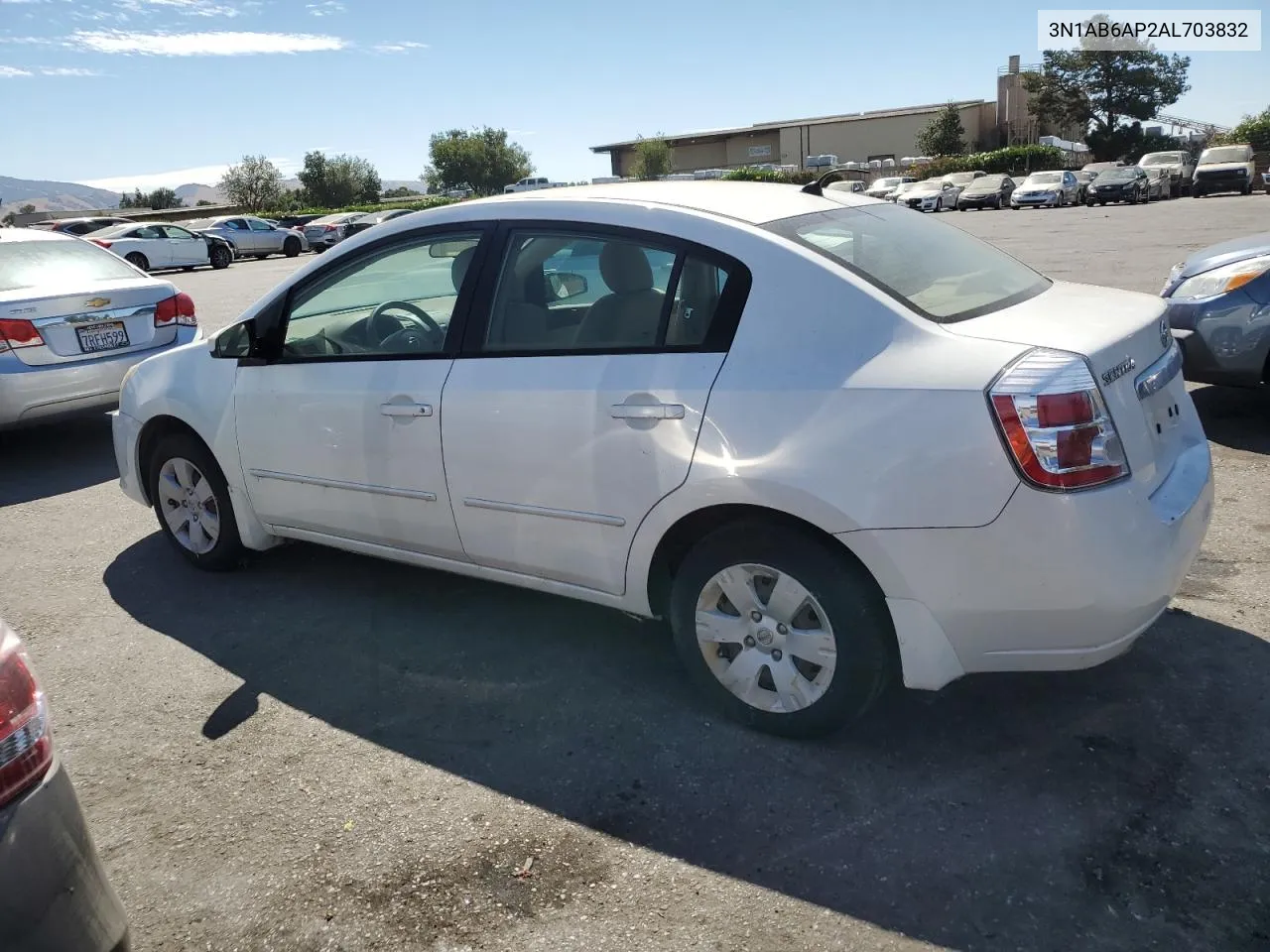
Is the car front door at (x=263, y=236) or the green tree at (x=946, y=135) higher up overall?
the green tree at (x=946, y=135)

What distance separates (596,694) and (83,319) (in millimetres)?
5451

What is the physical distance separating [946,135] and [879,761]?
73.2 metres

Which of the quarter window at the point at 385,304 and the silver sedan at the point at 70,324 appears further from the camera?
the silver sedan at the point at 70,324

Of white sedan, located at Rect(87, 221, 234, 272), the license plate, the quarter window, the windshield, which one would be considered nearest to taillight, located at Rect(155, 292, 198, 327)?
the license plate

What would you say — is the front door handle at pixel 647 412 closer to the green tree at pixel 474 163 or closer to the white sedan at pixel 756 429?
the white sedan at pixel 756 429

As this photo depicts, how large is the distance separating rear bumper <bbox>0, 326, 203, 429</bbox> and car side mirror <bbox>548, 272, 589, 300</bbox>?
4644mm

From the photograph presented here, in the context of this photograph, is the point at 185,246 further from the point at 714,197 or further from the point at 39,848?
the point at 39,848

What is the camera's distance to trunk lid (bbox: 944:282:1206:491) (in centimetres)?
290

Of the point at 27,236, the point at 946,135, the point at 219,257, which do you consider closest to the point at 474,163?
the point at 946,135

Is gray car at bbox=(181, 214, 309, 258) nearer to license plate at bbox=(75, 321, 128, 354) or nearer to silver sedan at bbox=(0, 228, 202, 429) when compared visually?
silver sedan at bbox=(0, 228, 202, 429)

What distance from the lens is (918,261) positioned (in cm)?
346

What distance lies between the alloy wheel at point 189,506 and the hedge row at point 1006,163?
192 ft

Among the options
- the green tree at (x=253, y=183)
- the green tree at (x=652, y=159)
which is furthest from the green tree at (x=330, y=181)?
the green tree at (x=652, y=159)

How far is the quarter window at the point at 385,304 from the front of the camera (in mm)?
3922
